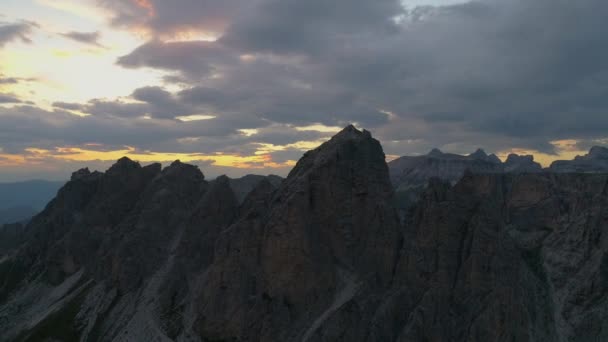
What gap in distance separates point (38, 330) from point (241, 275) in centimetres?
6746

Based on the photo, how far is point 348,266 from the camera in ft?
366

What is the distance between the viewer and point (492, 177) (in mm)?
144625

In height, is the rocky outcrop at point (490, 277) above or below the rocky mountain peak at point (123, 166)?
below

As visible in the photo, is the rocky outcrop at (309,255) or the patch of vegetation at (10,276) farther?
the patch of vegetation at (10,276)

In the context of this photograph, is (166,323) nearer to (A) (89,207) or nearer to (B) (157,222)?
(B) (157,222)

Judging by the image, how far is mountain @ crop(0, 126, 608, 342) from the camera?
9556 centimetres

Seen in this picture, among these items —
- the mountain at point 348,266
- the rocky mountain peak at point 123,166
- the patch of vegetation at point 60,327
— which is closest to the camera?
the mountain at point 348,266

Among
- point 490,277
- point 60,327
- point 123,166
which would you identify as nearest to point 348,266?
point 490,277

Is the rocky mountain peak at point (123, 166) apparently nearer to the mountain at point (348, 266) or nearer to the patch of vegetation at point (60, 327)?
the mountain at point (348, 266)

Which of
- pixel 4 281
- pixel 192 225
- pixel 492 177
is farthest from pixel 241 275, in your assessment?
pixel 4 281

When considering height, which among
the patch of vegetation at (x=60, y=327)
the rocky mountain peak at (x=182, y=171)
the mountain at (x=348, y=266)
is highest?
the rocky mountain peak at (x=182, y=171)

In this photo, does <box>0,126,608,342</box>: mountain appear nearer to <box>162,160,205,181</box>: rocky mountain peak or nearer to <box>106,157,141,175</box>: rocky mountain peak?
<box>162,160,205,181</box>: rocky mountain peak

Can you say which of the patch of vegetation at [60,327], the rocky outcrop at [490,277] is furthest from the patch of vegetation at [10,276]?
the rocky outcrop at [490,277]

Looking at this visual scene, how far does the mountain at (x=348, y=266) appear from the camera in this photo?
95.6 metres
